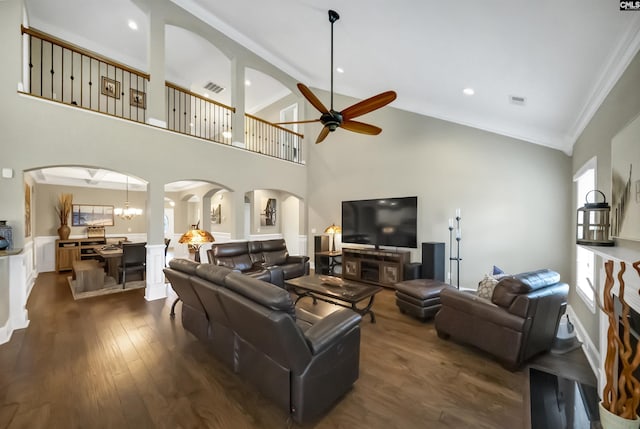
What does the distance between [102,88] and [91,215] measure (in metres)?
3.86

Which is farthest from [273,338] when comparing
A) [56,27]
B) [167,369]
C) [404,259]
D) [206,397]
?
[56,27]

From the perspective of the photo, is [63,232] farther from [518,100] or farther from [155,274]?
[518,100]

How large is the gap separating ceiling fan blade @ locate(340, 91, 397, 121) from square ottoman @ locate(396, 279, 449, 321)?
2.49 meters

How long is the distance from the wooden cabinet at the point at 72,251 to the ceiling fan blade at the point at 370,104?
7.22 metres

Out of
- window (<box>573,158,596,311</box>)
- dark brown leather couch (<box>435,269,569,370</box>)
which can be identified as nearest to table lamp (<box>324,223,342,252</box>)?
dark brown leather couch (<box>435,269,569,370</box>)

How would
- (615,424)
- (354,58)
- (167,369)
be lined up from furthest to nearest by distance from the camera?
(354,58) < (167,369) < (615,424)

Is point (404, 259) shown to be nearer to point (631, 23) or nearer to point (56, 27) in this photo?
point (631, 23)

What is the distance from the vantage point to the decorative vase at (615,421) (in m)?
1.30

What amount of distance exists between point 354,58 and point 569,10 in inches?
119

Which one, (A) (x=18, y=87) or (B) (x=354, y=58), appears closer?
(A) (x=18, y=87)

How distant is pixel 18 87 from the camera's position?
326cm

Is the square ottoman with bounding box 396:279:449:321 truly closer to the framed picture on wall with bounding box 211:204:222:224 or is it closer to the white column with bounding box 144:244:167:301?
the white column with bounding box 144:244:167:301

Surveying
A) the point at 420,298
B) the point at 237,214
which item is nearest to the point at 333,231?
the point at 237,214

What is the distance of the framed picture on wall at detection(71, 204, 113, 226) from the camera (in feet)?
23.7
